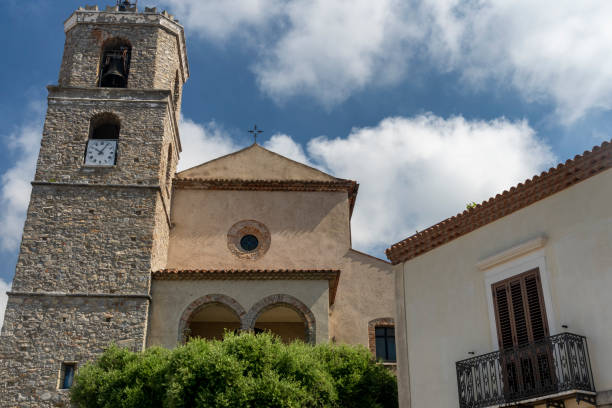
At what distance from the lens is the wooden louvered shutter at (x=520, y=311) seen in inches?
442

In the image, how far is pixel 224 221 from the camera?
24.5 m

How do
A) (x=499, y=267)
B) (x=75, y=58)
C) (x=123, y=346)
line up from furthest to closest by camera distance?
1. (x=75, y=58)
2. (x=123, y=346)
3. (x=499, y=267)

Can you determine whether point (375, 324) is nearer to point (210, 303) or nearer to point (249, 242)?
point (249, 242)

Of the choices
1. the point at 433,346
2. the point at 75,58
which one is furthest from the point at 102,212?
the point at 433,346

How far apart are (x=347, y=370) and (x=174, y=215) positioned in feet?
33.8

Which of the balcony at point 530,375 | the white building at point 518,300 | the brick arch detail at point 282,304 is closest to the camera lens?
the balcony at point 530,375

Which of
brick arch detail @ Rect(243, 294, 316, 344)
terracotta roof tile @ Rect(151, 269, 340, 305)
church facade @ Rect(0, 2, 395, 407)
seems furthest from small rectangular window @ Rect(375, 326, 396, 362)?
brick arch detail @ Rect(243, 294, 316, 344)

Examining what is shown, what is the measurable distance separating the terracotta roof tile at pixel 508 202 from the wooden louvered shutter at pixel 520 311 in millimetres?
1334

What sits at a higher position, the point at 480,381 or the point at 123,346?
the point at 123,346

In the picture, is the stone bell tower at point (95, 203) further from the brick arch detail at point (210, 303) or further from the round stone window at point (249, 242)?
the round stone window at point (249, 242)

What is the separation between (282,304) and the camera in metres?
20.7

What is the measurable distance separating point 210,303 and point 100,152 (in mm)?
6291

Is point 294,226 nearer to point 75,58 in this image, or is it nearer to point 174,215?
point 174,215

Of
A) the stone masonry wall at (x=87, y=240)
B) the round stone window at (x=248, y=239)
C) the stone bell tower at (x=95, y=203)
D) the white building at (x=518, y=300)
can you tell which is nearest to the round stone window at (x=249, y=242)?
the round stone window at (x=248, y=239)
